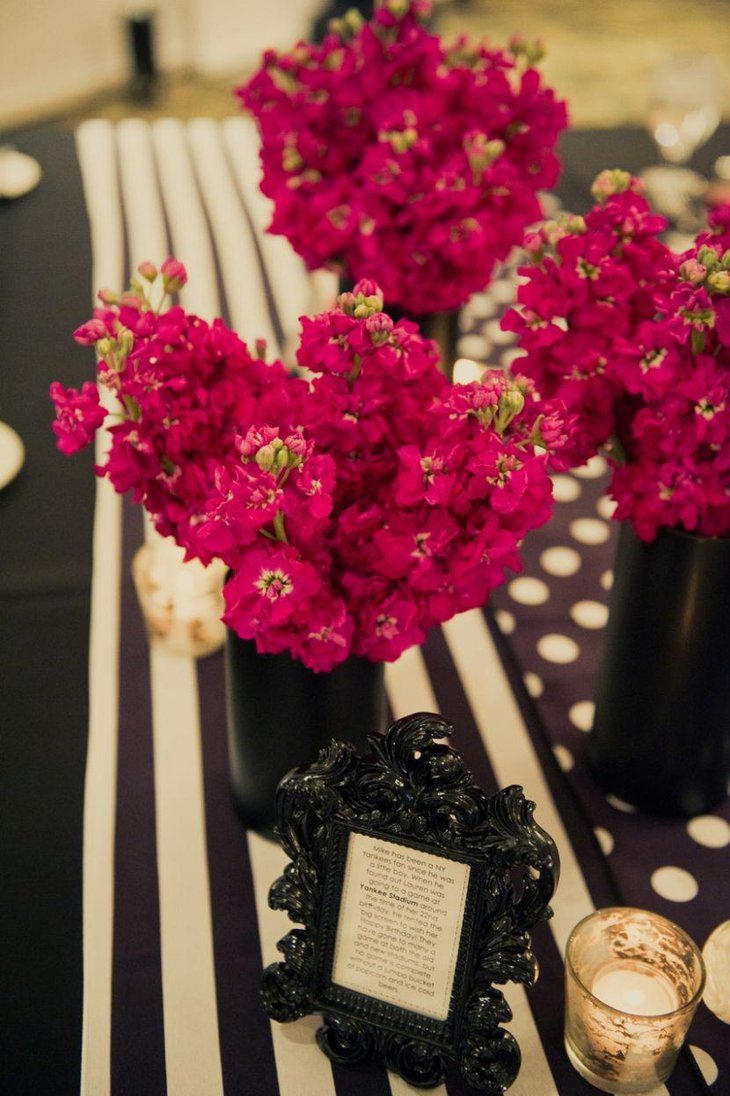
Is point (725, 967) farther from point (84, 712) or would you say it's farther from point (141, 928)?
point (84, 712)

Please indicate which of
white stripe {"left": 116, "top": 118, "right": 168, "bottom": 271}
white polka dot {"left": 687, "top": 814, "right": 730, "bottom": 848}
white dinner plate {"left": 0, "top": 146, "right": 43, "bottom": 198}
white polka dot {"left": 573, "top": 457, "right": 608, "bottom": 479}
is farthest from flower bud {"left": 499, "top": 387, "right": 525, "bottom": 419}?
white dinner plate {"left": 0, "top": 146, "right": 43, "bottom": 198}

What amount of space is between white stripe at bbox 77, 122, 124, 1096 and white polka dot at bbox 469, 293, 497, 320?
630mm

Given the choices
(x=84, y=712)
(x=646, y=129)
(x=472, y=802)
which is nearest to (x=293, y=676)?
(x=472, y=802)

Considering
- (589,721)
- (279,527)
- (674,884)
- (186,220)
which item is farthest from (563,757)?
(186,220)

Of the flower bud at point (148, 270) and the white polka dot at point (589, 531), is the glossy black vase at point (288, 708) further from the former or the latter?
the white polka dot at point (589, 531)

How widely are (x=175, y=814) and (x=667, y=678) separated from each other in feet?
Answer: 1.49

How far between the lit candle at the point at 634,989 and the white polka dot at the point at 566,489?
685 millimetres

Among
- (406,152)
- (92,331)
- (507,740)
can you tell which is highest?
(406,152)

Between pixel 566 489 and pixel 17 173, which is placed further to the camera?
pixel 17 173

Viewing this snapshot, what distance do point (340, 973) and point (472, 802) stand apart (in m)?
0.18

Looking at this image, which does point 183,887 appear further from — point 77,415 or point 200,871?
point 77,415

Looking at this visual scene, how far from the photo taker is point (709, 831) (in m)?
1.00

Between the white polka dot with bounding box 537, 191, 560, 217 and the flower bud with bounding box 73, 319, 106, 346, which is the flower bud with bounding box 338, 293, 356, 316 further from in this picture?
the white polka dot with bounding box 537, 191, 560, 217

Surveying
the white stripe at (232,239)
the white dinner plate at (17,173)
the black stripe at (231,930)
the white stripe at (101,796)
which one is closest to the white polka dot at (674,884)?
the black stripe at (231,930)
